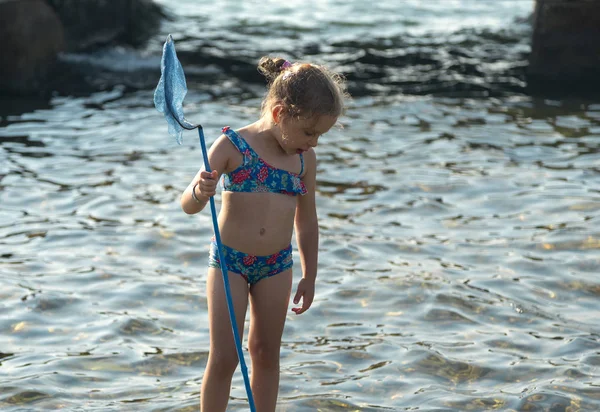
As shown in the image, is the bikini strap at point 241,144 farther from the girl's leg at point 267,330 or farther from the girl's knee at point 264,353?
the girl's knee at point 264,353

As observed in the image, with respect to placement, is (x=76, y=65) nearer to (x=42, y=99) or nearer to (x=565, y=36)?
(x=42, y=99)

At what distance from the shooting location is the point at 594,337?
518cm

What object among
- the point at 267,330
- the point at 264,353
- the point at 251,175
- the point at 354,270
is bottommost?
the point at 354,270

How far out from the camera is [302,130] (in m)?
3.50

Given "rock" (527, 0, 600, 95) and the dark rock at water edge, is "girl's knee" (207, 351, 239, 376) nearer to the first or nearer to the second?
the dark rock at water edge

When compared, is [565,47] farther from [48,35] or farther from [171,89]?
[171,89]

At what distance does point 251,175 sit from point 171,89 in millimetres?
459

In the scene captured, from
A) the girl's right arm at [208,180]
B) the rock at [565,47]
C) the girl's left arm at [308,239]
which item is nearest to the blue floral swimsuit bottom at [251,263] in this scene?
the girl's left arm at [308,239]

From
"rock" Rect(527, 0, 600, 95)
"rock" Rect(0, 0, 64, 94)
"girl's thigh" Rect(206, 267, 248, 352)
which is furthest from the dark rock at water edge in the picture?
"girl's thigh" Rect(206, 267, 248, 352)

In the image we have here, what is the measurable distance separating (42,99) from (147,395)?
23.2 ft

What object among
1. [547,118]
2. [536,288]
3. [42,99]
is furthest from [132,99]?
[536,288]

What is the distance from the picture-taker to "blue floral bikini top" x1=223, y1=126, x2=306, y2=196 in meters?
3.62

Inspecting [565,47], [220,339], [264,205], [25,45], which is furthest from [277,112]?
[565,47]

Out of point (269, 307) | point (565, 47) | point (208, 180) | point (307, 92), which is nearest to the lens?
point (208, 180)
